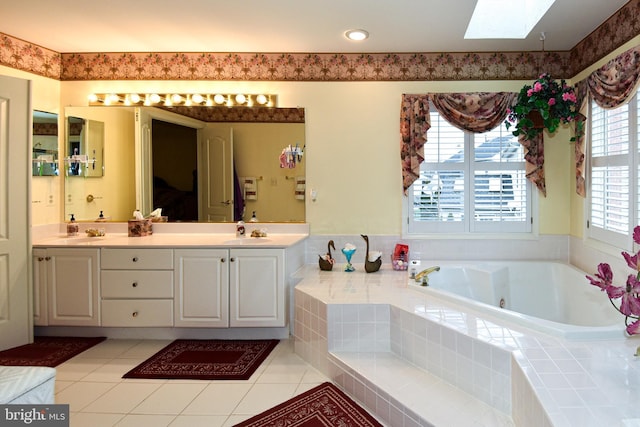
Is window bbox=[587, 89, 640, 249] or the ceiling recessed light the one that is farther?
the ceiling recessed light

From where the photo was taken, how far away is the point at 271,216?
3.77 m

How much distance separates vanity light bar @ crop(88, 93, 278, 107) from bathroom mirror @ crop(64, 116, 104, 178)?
22 cm

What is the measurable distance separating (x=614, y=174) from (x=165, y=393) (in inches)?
131

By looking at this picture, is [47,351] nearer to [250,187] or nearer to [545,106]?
[250,187]

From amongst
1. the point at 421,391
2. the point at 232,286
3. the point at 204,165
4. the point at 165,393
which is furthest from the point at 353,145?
the point at 165,393

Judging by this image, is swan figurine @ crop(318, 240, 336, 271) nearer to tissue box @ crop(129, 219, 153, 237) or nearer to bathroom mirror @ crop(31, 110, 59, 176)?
tissue box @ crop(129, 219, 153, 237)

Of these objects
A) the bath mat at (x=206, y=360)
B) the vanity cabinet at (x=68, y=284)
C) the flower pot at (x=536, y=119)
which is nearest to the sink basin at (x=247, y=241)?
the bath mat at (x=206, y=360)

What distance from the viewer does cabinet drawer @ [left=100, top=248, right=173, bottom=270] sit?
320cm

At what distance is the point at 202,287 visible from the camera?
10.5 ft

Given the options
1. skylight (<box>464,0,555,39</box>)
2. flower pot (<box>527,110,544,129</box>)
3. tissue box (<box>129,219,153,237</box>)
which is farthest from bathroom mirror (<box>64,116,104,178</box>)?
flower pot (<box>527,110,544,129</box>)

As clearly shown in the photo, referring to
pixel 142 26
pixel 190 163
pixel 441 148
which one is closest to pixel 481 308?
pixel 441 148

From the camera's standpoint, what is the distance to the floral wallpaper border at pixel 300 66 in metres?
3.64

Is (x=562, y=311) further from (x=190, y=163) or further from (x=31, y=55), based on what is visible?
(x=31, y=55)

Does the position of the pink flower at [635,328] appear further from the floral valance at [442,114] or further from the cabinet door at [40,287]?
the cabinet door at [40,287]
